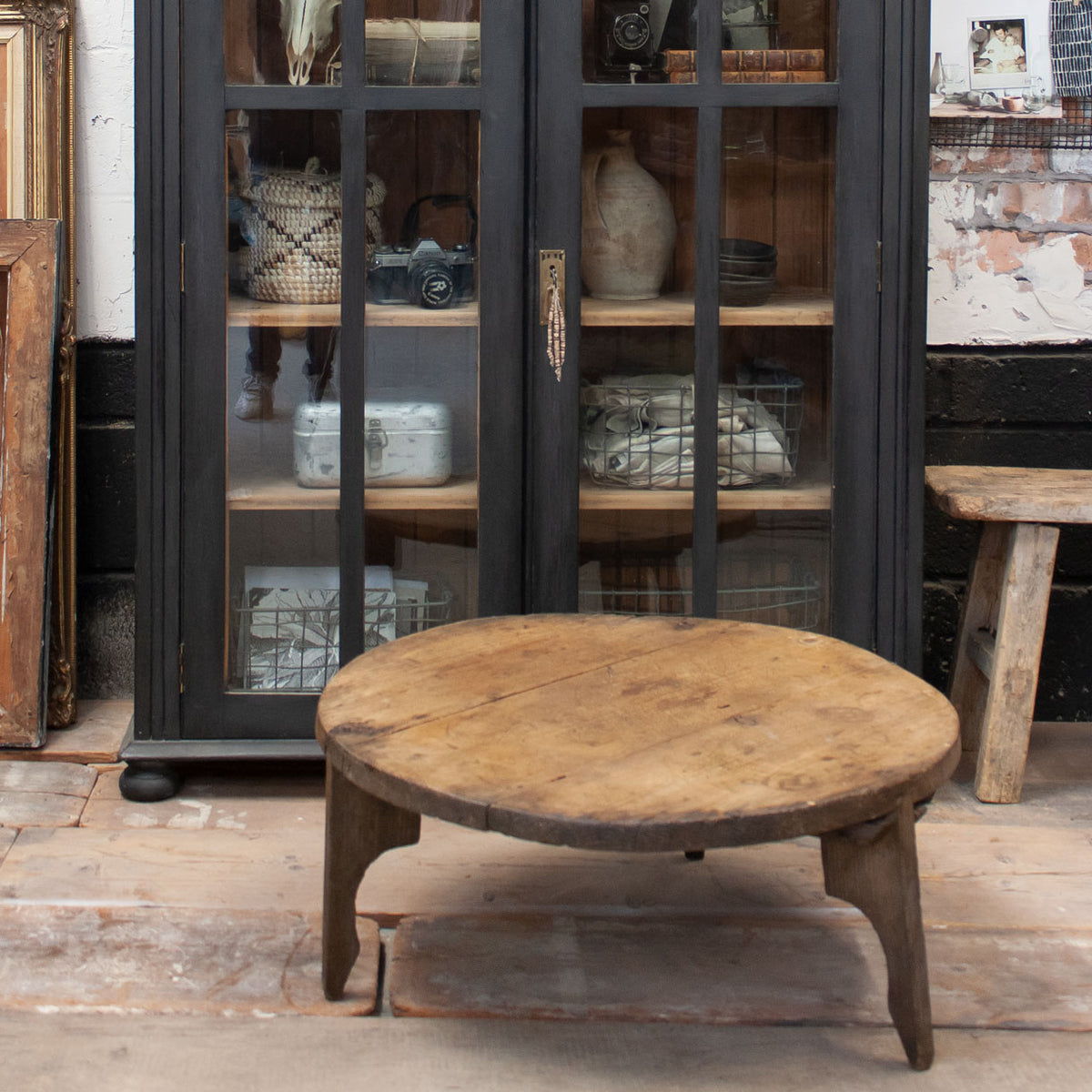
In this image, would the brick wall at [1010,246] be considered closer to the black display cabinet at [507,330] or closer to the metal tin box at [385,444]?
the black display cabinet at [507,330]

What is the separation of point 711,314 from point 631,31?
48 centimetres

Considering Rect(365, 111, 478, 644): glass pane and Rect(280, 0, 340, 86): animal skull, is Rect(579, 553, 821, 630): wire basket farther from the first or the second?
Rect(280, 0, 340, 86): animal skull

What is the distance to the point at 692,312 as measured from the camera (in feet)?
7.88

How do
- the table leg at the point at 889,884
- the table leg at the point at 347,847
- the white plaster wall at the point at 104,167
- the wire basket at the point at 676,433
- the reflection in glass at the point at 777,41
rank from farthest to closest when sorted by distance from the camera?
the white plaster wall at the point at 104,167
the wire basket at the point at 676,433
the reflection in glass at the point at 777,41
the table leg at the point at 347,847
the table leg at the point at 889,884

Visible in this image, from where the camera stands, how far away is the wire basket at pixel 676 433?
2.42m

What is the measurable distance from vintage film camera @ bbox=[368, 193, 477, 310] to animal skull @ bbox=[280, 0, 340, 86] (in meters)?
0.30

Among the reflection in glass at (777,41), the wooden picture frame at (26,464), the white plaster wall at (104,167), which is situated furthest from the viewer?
the white plaster wall at (104,167)

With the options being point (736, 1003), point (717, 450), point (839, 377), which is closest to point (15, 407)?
point (717, 450)

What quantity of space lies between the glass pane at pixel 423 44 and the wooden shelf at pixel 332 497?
2.23ft

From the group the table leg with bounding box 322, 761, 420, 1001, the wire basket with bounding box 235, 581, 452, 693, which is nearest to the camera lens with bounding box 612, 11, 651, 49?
the wire basket with bounding box 235, 581, 452, 693

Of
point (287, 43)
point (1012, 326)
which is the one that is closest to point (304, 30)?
point (287, 43)

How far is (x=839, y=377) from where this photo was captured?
2.38m

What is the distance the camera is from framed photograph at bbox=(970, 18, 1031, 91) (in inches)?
106

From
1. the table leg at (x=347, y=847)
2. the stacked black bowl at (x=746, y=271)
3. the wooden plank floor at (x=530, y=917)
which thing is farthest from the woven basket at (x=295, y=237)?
the table leg at (x=347, y=847)
